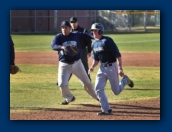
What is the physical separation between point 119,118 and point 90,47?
164cm

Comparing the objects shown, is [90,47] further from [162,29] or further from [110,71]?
[162,29]

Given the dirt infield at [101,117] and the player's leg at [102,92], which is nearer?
the dirt infield at [101,117]

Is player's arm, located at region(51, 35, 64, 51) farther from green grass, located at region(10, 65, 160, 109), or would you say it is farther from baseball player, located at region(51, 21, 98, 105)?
green grass, located at region(10, 65, 160, 109)

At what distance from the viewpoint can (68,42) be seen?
868 centimetres

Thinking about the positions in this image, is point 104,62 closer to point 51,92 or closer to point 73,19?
point 73,19

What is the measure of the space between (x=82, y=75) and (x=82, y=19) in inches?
62.0

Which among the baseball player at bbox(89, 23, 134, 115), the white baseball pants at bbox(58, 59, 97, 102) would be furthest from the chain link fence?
the white baseball pants at bbox(58, 59, 97, 102)

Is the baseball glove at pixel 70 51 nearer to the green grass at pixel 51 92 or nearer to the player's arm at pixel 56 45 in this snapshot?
the player's arm at pixel 56 45

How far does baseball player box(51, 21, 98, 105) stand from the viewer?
8641mm

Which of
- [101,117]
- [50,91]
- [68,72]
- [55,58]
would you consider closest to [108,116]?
[101,117]

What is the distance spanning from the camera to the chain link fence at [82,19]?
8.49 m

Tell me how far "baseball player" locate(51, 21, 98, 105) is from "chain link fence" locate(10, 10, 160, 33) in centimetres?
33

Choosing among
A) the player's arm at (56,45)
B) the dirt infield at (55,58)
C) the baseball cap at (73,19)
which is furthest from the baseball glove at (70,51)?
the dirt infield at (55,58)

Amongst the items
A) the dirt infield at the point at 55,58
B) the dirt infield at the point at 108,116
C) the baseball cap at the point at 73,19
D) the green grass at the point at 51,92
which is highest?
the baseball cap at the point at 73,19
